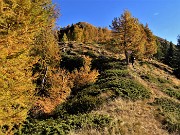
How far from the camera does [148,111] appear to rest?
84.3 feet

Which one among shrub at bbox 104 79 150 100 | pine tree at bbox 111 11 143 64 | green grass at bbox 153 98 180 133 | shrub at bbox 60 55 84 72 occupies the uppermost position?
pine tree at bbox 111 11 143 64

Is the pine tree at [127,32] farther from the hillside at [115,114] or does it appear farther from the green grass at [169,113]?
the green grass at [169,113]

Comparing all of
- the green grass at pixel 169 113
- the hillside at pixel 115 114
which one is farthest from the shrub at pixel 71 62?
the green grass at pixel 169 113

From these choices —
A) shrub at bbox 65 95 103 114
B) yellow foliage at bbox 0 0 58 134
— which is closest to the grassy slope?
shrub at bbox 65 95 103 114

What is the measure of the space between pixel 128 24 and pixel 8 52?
43.1 meters

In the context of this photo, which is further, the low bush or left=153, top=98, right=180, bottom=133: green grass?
left=153, top=98, right=180, bottom=133: green grass

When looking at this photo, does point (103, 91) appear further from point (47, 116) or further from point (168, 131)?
point (168, 131)

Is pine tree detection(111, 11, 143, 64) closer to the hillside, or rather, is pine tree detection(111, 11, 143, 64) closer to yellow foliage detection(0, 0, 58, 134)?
the hillside

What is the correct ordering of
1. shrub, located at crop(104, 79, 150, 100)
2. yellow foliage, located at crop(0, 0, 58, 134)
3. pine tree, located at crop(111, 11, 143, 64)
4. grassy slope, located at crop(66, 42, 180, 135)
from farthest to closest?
1. pine tree, located at crop(111, 11, 143, 64)
2. shrub, located at crop(104, 79, 150, 100)
3. grassy slope, located at crop(66, 42, 180, 135)
4. yellow foliage, located at crop(0, 0, 58, 134)

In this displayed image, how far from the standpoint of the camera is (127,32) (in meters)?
52.4

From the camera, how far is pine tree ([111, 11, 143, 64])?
52.2 m

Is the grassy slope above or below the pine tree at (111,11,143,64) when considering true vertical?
below

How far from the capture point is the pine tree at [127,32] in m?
52.2

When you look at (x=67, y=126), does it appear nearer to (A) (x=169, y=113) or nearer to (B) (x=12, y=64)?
(B) (x=12, y=64)
